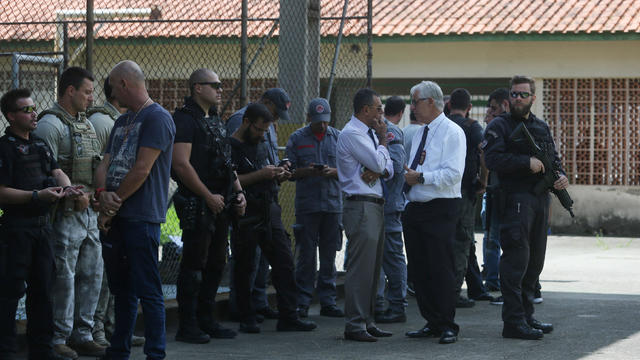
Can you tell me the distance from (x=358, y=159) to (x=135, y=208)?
216cm

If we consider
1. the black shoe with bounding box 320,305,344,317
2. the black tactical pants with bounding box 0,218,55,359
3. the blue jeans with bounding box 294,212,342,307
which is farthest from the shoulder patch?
the black tactical pants with bounding box 0,218,55,359

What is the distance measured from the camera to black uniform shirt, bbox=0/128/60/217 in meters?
6.60

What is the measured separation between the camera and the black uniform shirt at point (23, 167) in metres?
6.60

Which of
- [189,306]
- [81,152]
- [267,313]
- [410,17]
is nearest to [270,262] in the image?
[267,313]

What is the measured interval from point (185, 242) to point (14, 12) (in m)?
14.3

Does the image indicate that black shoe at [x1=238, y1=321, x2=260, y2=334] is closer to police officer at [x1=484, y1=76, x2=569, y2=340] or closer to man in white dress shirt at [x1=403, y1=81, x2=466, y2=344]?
man in white dress shirt at [x1=403, y1=81, x2=466, y2=344]

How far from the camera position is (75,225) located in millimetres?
7148

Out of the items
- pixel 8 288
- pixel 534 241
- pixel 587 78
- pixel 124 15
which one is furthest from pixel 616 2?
pixel 8 288

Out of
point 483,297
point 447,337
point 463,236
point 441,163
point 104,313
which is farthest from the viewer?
point 483,297

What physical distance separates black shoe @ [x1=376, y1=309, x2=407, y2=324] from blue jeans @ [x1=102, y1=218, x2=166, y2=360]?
308 centimetres

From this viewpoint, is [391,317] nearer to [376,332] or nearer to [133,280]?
[376,332]

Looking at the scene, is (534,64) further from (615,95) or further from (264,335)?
(264,335)

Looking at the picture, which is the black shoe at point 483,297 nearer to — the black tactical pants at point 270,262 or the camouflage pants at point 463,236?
the camouflage pants at point 463,236

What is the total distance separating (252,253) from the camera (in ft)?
28.2
